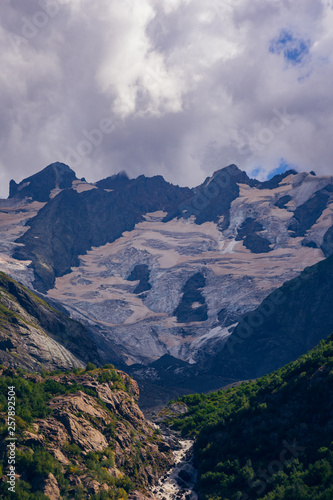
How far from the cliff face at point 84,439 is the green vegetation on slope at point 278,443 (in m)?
12.7

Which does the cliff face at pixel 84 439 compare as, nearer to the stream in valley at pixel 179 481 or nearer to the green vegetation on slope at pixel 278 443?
the stream in valley at pixel 179 481

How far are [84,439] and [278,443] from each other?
3465 centimetres

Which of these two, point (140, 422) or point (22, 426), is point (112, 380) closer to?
point (140, 422)

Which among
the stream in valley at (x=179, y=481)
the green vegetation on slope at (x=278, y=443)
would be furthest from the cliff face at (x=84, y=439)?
the green vegetation on slope at (x=278, y=443)

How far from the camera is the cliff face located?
78.0 m

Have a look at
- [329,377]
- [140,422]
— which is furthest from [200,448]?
[329,377]

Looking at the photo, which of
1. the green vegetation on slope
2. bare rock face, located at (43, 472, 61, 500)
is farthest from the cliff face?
the green vegetation on slope

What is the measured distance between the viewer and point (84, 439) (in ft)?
295

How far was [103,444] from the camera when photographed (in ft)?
307

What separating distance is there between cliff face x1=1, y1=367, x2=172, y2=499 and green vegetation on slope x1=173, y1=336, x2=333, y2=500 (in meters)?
12.7

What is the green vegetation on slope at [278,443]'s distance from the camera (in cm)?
8244

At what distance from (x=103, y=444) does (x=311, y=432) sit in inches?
1448

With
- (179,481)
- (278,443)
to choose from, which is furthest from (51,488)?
(278,443)

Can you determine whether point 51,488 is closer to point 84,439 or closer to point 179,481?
point 84,439
